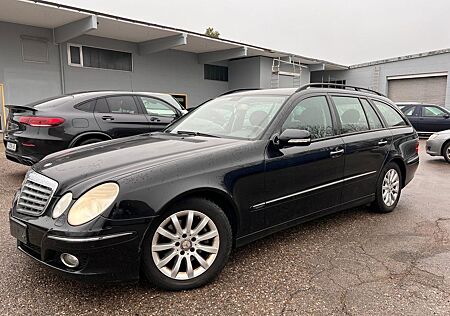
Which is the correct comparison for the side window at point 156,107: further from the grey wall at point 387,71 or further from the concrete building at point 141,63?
the grey wall at point 387,71

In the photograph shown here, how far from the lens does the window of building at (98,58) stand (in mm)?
14234

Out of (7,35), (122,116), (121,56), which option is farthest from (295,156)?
(121,56)

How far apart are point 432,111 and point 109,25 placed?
12.7 metres

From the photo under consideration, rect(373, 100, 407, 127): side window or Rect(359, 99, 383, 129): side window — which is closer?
Rect(359, 99, 383, 129): side window

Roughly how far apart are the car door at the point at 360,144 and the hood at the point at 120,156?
58.4 inches

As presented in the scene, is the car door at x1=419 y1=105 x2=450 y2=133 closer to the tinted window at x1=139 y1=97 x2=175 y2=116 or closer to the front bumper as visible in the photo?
the tinted window at x1=139 y1=97 x2=175 y2=116

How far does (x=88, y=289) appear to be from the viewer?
261 centimetres

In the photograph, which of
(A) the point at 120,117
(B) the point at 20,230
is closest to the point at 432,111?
(A) the point at 120,117

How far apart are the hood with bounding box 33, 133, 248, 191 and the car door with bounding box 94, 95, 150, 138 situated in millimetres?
2641

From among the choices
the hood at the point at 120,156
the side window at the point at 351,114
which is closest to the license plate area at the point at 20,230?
the hood at the point at 120,156

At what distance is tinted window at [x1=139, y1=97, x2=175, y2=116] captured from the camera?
22.1 ft

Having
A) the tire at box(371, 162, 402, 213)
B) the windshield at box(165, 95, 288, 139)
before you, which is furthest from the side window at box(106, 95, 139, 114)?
the tire at box(371, 162, 402, 213)

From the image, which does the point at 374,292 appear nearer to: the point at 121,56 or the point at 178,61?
the point at 121,56

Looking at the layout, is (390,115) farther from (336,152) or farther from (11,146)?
(11,146)
